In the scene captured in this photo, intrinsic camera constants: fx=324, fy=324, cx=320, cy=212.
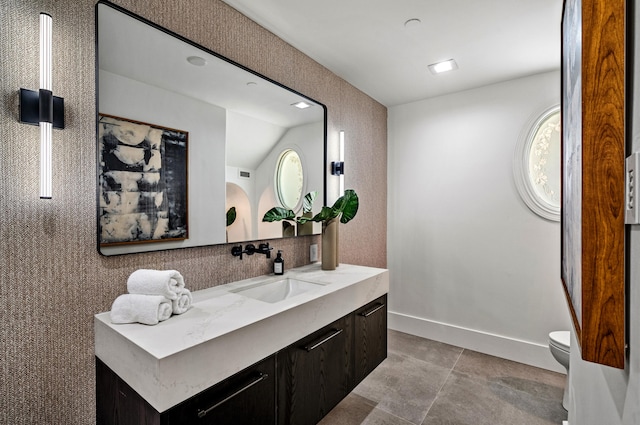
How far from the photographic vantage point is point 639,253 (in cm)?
54

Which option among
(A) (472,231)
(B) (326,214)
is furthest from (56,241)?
(A) (472,231)

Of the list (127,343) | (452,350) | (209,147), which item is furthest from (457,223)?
(127,343)

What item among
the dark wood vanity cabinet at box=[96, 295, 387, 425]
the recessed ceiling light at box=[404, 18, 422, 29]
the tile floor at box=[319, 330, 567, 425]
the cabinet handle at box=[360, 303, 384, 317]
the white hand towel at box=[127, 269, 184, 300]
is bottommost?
the tile floor at box=[319, 330, 567, 425]

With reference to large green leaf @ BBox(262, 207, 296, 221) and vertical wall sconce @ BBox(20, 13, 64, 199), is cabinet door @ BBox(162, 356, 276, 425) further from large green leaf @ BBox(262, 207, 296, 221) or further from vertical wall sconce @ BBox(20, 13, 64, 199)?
large green leaf @ BBox(262, 207, 296, 221)

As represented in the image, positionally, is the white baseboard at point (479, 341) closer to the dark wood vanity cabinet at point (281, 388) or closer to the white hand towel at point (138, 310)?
the dark wood vanity cabinet at point (281, 388)

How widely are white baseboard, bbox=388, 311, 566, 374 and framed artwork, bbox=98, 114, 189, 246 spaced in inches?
108

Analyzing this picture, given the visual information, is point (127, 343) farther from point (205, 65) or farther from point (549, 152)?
point (549, 152)

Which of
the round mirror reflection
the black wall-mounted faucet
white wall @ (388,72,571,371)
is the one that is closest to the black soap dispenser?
the black wall-mounted faucet

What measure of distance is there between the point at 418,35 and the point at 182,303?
2197 mm

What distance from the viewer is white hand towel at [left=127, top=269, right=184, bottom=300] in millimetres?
1308

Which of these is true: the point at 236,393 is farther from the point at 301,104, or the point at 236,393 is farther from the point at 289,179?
the point at 301,104

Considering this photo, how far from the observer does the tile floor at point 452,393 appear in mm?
2119

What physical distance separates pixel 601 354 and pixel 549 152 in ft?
9.04

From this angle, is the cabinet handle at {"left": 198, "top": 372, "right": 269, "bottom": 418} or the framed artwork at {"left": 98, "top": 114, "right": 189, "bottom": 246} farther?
the framed artwork at {"left": 98, "top": 114, "right": 189, "bottom": 246}
